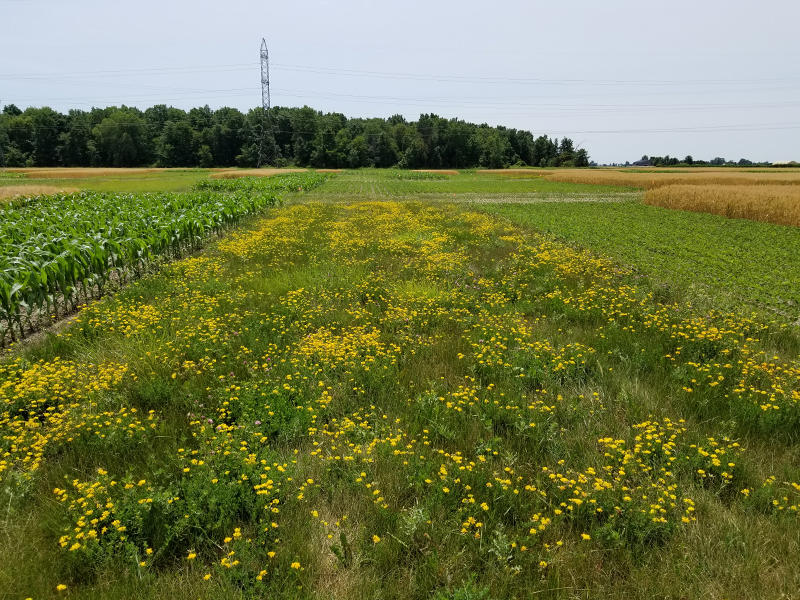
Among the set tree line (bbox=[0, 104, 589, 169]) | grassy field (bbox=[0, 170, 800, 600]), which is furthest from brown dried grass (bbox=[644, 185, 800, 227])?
tree line (bbox=[0, 104, 589, 169])

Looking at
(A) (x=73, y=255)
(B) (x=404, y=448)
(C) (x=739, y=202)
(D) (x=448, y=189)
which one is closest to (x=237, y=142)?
(D) (x=448, y=189)

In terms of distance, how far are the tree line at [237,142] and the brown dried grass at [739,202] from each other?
86154mm

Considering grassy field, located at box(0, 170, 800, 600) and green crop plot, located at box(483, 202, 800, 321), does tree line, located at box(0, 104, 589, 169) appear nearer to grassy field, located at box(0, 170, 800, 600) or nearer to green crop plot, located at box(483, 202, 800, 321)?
green crop plot, located at box(483, 202, 800, 321)

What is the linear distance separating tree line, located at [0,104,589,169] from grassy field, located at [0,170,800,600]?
98.6m

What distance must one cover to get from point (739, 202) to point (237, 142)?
386 feet

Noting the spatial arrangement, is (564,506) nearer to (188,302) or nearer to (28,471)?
(28,471)

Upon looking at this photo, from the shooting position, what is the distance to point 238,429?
13.6 feet

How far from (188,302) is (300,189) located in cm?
3417

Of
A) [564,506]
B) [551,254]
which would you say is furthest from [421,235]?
[564,506]

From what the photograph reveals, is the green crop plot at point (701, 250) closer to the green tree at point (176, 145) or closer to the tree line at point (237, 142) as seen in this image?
the tree line at point (237, 142)

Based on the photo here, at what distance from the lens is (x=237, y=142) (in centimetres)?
11481

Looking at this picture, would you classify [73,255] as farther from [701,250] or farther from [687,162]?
[687,162]

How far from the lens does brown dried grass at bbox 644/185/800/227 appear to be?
2080 centimetres

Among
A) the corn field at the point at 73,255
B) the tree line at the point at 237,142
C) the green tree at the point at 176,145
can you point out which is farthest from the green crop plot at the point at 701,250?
the green tree at the point at 176,145
